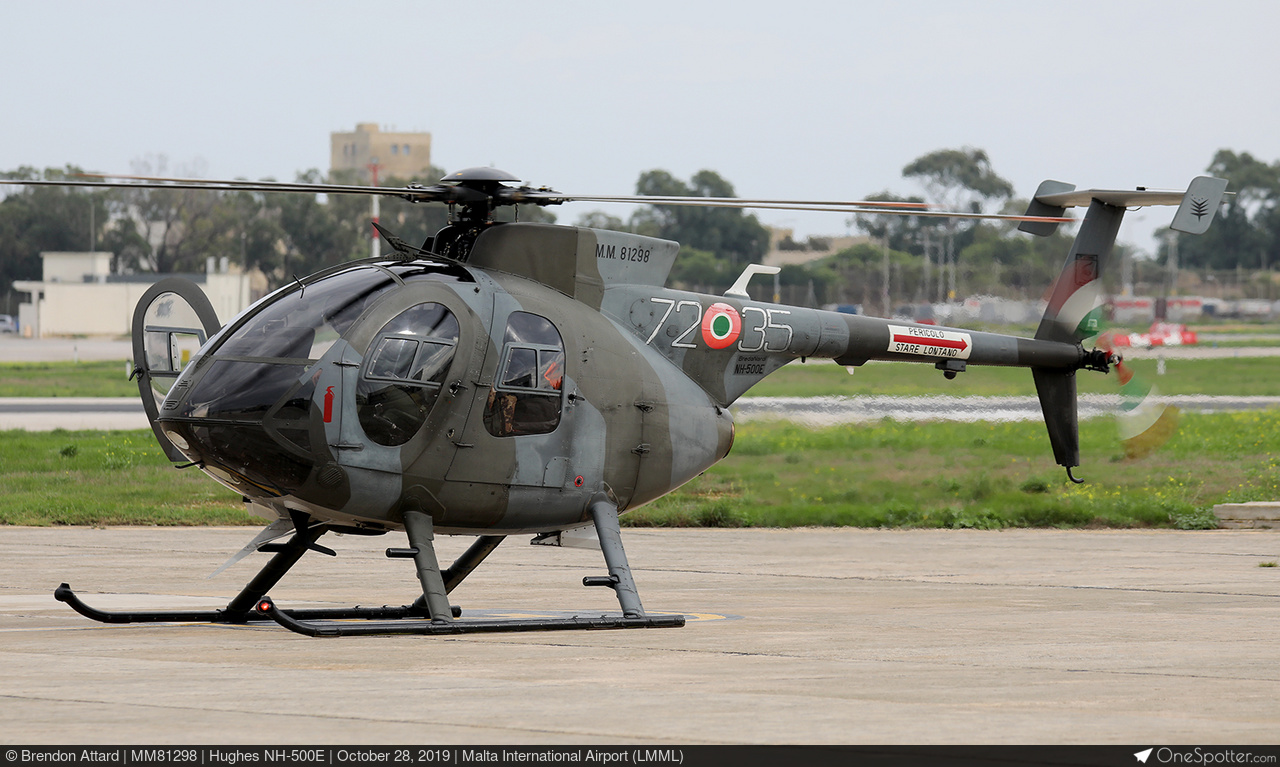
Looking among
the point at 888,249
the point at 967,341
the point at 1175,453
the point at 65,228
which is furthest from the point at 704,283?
the point at 967,341

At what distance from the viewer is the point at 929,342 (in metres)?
14.5

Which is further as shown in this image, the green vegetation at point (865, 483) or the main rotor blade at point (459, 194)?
the green vegetation at point (865, 483)

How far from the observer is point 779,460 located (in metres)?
25.2

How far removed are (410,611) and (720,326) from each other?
3.57m

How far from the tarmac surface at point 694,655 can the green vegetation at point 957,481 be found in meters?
3.43

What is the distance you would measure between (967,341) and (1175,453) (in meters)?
14.2

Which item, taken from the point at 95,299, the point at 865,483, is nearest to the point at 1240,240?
the point at 95,299

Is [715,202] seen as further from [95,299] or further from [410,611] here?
[95,299]

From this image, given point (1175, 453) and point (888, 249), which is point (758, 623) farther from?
point (888, 249)

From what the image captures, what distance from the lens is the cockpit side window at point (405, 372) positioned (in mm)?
10594

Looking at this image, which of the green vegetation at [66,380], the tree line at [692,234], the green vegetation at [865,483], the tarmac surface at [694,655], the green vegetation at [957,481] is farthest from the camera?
the tree line at [692,234]

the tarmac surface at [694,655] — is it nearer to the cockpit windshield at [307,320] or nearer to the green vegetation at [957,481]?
the cockpit windshield at [307,320]
